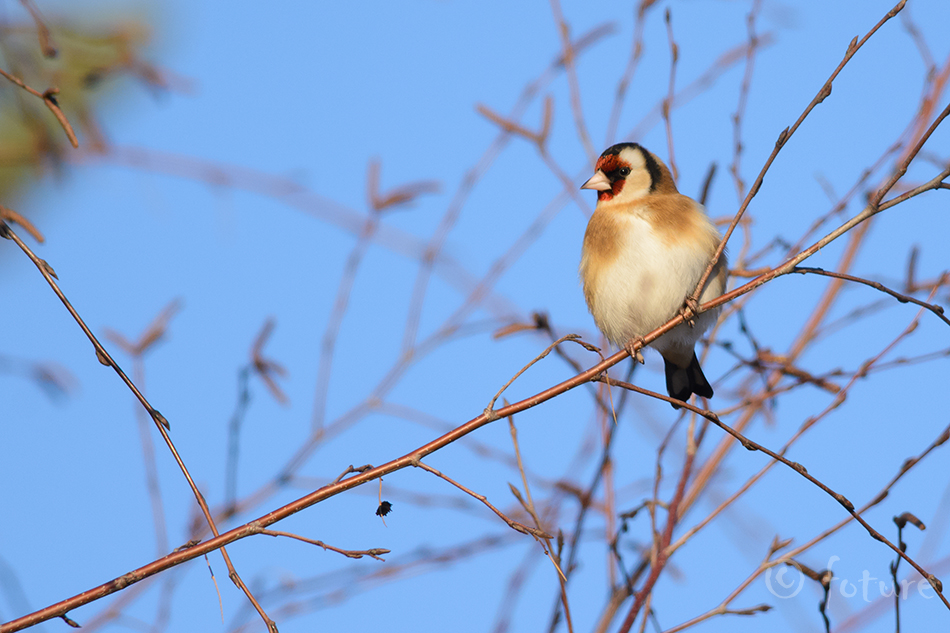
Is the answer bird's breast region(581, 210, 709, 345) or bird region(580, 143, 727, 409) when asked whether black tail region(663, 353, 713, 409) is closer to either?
bird region(580, 143, 727, 409)

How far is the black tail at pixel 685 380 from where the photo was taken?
3.67 meters

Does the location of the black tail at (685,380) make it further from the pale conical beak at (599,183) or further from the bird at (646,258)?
the pale conical beak at (599,183)

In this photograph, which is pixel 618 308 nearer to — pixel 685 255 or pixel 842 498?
pixel 685 255

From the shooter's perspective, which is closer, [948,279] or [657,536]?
[657,536]

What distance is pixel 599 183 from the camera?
3.61 m

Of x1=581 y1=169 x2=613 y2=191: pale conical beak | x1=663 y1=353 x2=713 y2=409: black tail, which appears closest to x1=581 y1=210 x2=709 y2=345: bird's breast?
x1=581 y1=169 x2=613 y2=191: pale conical beak

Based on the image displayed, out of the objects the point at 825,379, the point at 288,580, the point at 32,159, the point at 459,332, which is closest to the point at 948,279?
the point at 825,379

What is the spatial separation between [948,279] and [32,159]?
2.47 meters

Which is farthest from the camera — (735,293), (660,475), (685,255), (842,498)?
(685,255)

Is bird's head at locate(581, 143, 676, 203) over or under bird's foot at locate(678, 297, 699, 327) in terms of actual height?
over

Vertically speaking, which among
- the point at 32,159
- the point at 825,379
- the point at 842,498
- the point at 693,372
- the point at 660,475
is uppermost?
the point at 693,372

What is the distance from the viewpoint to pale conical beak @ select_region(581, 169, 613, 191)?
3.60 m

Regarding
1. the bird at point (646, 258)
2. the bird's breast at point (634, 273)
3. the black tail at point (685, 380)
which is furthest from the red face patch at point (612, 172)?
the black tail at point (685, 380)

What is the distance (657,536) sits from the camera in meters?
2.28
